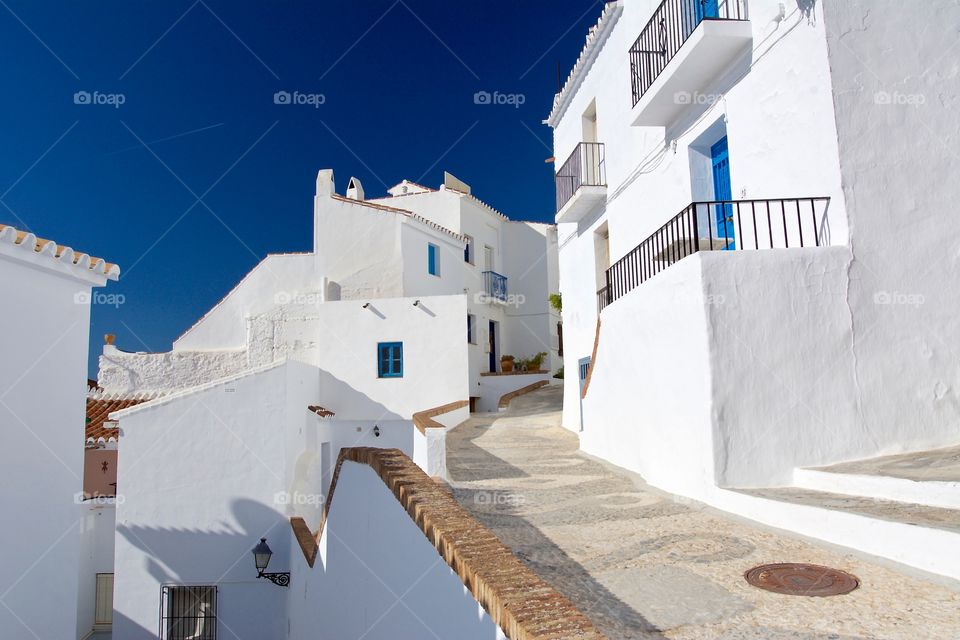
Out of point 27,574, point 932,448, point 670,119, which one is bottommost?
point 27,574

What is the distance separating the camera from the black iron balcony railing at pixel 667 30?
26.3 feet

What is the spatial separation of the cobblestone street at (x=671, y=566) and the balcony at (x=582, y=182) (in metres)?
5.91

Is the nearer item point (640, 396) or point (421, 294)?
point (640, 396)

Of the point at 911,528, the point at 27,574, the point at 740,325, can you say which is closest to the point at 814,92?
the point at 740,325

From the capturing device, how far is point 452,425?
15.2 meters

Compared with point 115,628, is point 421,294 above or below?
above

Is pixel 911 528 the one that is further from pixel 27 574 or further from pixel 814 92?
pixel 27 574

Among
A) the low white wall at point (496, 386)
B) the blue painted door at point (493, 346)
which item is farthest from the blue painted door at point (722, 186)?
the blue painted door at point (493, 346)

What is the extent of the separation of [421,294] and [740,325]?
1594cm

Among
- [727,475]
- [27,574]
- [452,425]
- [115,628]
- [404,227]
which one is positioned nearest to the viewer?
[727,475]

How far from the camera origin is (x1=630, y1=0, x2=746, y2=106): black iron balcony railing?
8.02 metres

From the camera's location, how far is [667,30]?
880 centimetres
